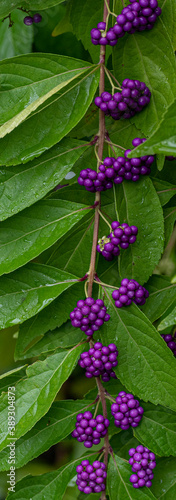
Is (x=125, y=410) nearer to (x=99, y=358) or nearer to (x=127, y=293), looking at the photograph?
(x=99, y=358)

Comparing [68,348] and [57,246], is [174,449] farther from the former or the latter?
[57,246]

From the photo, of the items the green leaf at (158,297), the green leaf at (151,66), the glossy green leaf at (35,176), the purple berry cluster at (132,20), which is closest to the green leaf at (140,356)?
the green leaf at (158,297)

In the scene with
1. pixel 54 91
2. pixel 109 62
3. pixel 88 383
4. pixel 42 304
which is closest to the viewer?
pixel 54 91

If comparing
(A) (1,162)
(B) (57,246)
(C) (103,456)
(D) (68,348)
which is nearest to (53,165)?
(A) (1,162)

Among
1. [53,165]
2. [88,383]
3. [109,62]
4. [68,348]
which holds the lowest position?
[88,383]

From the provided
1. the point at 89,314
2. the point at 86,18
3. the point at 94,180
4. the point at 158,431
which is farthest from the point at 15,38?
the point at 158,431

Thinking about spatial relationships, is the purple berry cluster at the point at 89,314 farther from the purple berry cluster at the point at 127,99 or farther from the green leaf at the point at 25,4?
the green leaf at the point at 25,4
